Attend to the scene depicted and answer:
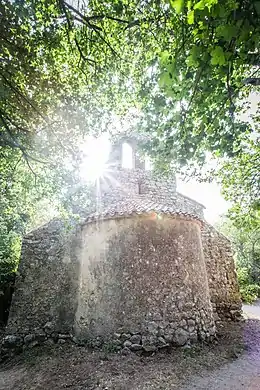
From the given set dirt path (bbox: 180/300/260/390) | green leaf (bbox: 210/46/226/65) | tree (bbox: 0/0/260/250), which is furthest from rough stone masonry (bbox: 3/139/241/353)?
green leaf (bbox: 210/46/226/65)

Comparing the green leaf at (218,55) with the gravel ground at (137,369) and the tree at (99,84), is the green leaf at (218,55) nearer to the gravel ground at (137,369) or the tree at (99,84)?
the tree at (99,84)

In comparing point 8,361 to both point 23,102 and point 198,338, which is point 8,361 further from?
point 23,102

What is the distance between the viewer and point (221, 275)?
976 centimetres

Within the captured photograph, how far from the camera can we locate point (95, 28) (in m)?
4.71

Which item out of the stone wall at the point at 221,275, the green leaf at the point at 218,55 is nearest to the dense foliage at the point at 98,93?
the green leaf at the point at 218,55

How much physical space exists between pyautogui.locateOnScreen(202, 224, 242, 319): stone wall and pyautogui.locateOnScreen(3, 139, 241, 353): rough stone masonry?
240 centimetres

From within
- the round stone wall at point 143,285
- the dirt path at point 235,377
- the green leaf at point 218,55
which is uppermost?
the green leaf at point 218,55

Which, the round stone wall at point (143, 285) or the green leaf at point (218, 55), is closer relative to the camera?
the green leaf at point (218, 55)

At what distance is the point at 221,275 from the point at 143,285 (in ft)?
16.6

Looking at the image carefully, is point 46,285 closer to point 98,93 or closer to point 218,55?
point 98,93

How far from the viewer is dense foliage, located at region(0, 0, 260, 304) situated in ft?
13.0

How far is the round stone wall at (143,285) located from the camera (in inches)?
229

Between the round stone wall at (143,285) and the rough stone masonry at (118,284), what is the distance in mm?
22

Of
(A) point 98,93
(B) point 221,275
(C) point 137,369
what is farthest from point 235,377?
(A) point 98,93
